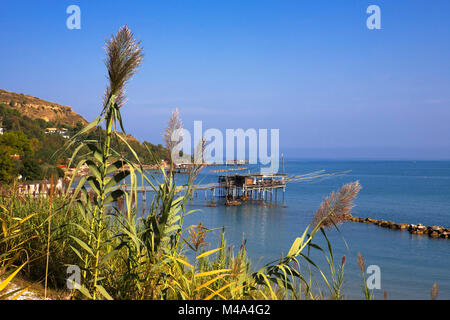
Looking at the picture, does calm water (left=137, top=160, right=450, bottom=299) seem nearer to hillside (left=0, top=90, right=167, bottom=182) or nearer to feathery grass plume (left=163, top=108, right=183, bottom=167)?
feathery grass plume (left=163, top=108, right=183, bottom=167)

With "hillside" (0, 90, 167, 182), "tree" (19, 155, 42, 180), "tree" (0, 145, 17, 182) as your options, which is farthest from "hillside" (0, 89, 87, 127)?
"tree" (0, 145, 17, 182)

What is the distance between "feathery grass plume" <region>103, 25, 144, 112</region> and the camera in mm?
2043

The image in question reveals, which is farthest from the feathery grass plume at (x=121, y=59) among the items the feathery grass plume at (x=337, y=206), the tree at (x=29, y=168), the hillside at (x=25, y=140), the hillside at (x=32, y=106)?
the hillside at (x=32, y=106)

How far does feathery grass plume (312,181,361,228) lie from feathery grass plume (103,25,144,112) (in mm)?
1276

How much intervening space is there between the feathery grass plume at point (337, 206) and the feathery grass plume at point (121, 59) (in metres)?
1.28

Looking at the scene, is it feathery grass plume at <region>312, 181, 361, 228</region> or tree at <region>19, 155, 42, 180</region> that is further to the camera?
tree at <region>19, 155, 42, 180</region>

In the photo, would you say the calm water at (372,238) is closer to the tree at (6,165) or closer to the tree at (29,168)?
the tree at (29,168)

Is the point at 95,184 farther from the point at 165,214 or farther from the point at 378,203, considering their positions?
the point at 378,203

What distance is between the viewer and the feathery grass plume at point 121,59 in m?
2.04

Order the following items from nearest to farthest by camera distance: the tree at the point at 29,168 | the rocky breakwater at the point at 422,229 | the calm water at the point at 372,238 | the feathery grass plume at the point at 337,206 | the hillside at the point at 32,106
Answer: the feathery grass plume at the point at 337,206
the calm water at the point at 372,238
the rocky breakwater at the point at 422,229
the tree at the point at 29,168
the hillside at the point at 32,106

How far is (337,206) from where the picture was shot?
6.84ft
